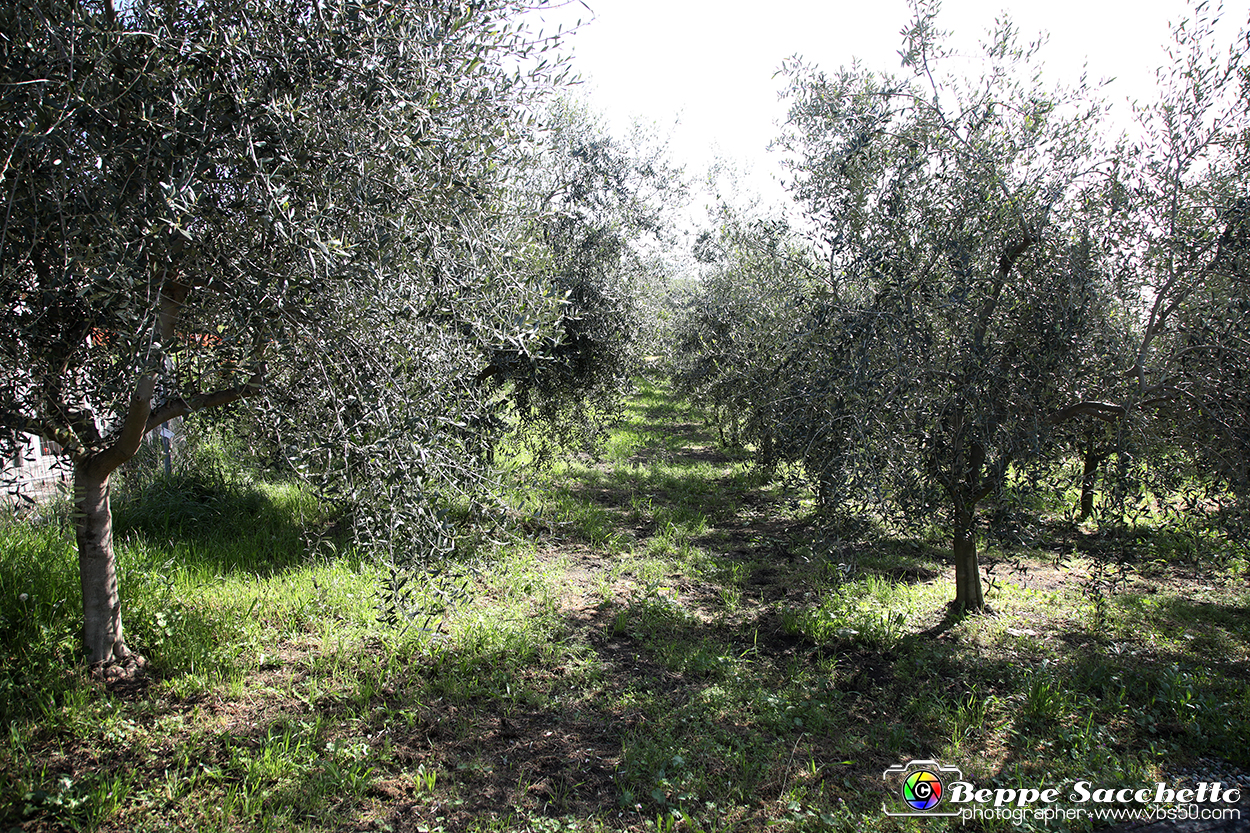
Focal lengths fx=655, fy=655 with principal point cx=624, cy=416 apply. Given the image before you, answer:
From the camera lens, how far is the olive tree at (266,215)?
8.99 feet

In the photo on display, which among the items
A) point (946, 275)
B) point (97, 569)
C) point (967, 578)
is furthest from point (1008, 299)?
point (97, 569)

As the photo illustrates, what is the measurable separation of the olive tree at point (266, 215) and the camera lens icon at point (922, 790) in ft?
10.8

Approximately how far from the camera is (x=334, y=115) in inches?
122

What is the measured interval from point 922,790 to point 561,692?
2.53m

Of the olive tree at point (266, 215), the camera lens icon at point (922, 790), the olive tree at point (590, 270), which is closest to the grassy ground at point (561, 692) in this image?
the camera lens icon at point (922, 790)

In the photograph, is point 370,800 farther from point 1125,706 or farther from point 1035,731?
point 1125,706

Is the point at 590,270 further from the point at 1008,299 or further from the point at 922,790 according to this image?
the point at 922,790

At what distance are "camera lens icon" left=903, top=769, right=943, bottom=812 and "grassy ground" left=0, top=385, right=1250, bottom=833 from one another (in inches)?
6.7

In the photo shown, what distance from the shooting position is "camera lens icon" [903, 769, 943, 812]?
3.89m

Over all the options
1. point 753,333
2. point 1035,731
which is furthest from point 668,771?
point 753,333

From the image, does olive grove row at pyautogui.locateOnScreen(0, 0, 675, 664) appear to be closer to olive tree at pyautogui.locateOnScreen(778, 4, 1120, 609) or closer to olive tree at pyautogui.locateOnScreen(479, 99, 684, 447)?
olive tree at pyautogui.locateOnScreen(778, 4, 1120, 609)

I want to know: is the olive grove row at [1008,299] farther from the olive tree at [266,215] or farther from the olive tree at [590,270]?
the olive tree at [590,270]

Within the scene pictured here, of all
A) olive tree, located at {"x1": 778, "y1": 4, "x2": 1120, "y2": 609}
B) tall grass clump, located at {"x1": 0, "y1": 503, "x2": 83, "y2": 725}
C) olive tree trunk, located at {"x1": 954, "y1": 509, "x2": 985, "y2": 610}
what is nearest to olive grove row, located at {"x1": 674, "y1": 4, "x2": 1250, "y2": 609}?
olive tree, located at {"x1": 778, "y1": 4, "x2": 1120, "y2": 609}

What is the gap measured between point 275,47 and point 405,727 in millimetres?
4012
